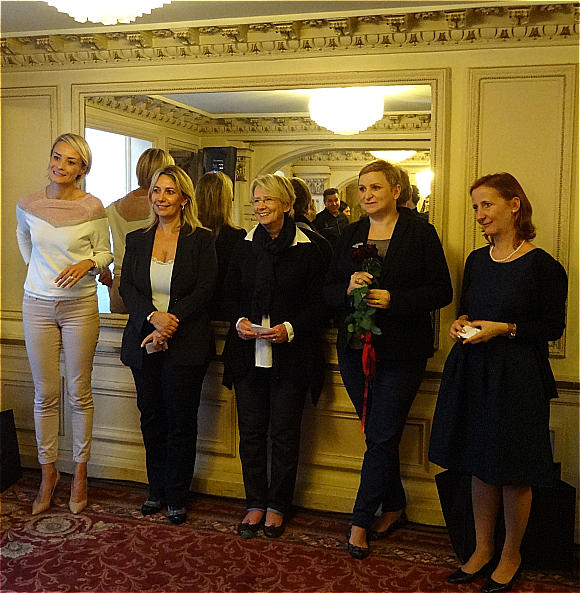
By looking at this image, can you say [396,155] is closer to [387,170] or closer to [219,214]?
[387,170]

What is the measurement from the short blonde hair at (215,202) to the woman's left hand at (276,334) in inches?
28.0

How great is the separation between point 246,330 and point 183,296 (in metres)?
0.33

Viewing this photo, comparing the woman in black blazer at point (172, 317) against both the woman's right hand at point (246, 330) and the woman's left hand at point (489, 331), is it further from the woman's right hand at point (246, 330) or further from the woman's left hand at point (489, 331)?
the woman's left hand at point (489, 331)

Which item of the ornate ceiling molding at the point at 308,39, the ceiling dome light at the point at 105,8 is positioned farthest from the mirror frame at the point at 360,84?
the ceiling dome light at the point at 105,8

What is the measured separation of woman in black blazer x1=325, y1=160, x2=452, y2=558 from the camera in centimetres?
297

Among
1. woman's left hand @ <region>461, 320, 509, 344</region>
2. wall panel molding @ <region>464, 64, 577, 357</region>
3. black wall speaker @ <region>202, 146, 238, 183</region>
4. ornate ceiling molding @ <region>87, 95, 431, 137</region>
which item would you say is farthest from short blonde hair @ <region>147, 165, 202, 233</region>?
woman's left hand @ <region>461, 320, 509, 344</region>

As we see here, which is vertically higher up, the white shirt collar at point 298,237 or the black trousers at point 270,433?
the white shirt collar at point 298,237

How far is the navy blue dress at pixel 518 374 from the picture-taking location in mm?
2633

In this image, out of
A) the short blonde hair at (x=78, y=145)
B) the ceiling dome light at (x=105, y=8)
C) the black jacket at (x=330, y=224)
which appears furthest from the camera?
the black jacket at (x=330, y=224)

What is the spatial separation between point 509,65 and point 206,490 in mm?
2497

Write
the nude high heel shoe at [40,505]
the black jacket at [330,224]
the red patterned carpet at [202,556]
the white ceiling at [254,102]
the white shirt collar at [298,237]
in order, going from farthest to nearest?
1. the black jacket at [330,224]
2. the white ceiling at [254,102]
3. the nude high heel shoe at [40,505]
4. the white shirt collar at [298,237]
5. the red patterned carpet at [202,556]

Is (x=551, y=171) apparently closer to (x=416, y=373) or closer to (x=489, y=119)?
(x=489, y=119)

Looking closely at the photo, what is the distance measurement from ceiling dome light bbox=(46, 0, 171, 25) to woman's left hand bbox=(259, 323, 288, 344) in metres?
1.34

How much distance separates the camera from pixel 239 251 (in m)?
3.32
